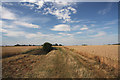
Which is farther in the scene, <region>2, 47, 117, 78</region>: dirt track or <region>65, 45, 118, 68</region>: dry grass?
<region>65, 45, 118, 68</region>: dry grass

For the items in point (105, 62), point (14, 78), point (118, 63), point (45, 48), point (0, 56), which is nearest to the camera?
point (14, 78)

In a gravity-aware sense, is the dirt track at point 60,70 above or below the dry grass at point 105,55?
below

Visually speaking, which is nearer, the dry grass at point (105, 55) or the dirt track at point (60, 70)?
the dirt track at point (60, 70)

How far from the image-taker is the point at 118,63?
369 inches

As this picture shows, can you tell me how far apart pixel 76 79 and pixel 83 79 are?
672 millimetres

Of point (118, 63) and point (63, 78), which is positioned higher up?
point (118, 63)

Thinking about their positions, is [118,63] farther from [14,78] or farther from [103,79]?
[14,78]

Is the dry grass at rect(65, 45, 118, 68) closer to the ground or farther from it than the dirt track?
farther from it

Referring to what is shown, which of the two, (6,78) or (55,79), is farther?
(6,78)

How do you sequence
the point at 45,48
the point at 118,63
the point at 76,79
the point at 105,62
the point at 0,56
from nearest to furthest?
the point at 76,79 → the point at 118,63 → the point at 105,62 → the point at 0,56 → the point at 45,48

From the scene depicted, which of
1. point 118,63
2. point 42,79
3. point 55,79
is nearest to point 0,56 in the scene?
point 42,79

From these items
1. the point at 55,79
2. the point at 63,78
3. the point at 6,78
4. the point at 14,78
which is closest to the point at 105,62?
the point at 63,78

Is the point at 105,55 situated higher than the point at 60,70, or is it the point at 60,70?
the point at 105,55

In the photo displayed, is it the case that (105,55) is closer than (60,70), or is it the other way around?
(60,70)
